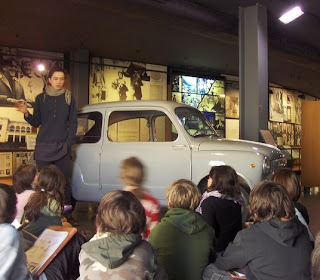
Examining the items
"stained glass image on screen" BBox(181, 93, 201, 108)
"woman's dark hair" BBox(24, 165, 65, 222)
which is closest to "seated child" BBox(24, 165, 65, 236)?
"woman's dark hair" BBox(24, 165, 65, 222)

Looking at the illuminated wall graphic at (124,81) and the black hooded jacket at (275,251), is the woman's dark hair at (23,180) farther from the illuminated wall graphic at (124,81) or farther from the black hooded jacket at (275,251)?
the illuminated wall graphic at (124,81)

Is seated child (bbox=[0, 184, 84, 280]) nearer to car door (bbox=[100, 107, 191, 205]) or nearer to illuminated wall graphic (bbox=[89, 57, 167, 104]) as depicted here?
car door (bbox=[100, 107, 191, 205])

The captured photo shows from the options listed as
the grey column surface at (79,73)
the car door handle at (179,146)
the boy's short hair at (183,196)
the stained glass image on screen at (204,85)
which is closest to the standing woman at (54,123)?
the car door handle at (179,146)

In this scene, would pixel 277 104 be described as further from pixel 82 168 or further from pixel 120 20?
pixel 82 168

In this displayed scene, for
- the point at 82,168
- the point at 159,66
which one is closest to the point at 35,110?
the point at 82,168

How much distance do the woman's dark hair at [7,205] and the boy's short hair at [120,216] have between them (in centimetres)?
45

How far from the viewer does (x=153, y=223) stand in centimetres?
335

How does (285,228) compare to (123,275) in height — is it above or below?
above

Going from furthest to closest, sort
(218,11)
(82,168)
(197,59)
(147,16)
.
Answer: (197,59) < (218,11) < (147,16) < (82,168)

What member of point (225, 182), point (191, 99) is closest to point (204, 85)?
point (191, 99)

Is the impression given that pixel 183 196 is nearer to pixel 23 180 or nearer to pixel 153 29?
pixel 23 180

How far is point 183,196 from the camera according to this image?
2730 mm

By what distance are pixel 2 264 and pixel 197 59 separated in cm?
1099

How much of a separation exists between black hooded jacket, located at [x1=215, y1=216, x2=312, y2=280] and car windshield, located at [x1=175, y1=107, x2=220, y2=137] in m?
3.80
